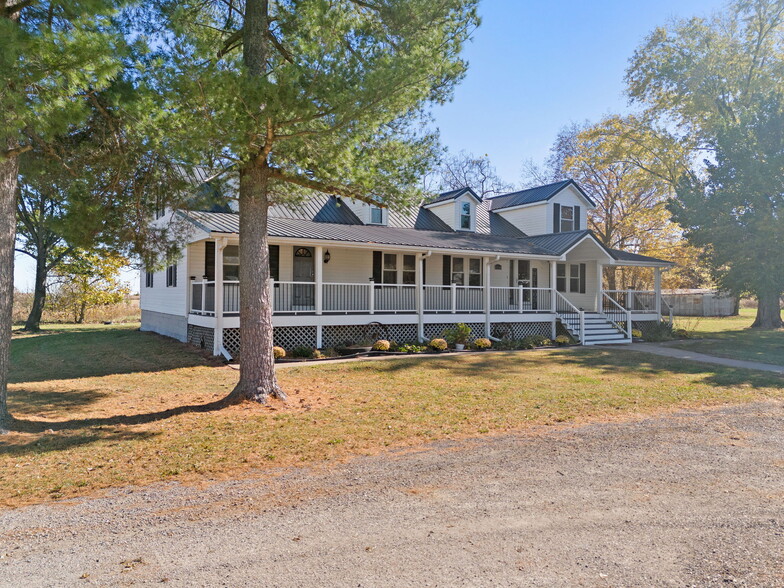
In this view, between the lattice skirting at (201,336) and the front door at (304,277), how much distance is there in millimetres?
2657

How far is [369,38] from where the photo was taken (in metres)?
8.18

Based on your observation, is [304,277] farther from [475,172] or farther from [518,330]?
[475,172]

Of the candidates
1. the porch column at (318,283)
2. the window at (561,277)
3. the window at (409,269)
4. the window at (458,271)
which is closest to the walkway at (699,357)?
the window at (561,277)

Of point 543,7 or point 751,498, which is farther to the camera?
point 543,7

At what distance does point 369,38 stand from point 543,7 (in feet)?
27.0

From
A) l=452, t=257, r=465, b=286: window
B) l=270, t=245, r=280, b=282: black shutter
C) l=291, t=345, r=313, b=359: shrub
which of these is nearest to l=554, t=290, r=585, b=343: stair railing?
l=452, t=257, r=465, b=286: window

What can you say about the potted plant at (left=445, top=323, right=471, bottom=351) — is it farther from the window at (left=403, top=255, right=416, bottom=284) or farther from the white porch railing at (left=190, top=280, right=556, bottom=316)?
the window at (left=403, top=255, right=416, bottom=284)

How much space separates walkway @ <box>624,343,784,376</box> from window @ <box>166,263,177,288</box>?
52.1ft

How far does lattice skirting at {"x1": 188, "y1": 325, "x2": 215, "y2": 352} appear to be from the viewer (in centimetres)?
1470

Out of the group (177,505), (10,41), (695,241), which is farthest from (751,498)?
(695,241)

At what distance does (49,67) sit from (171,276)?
540 inches

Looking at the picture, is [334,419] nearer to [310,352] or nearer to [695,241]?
[310,352]

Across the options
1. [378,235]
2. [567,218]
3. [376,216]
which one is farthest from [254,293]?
[567,218]

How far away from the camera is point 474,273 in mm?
20547
